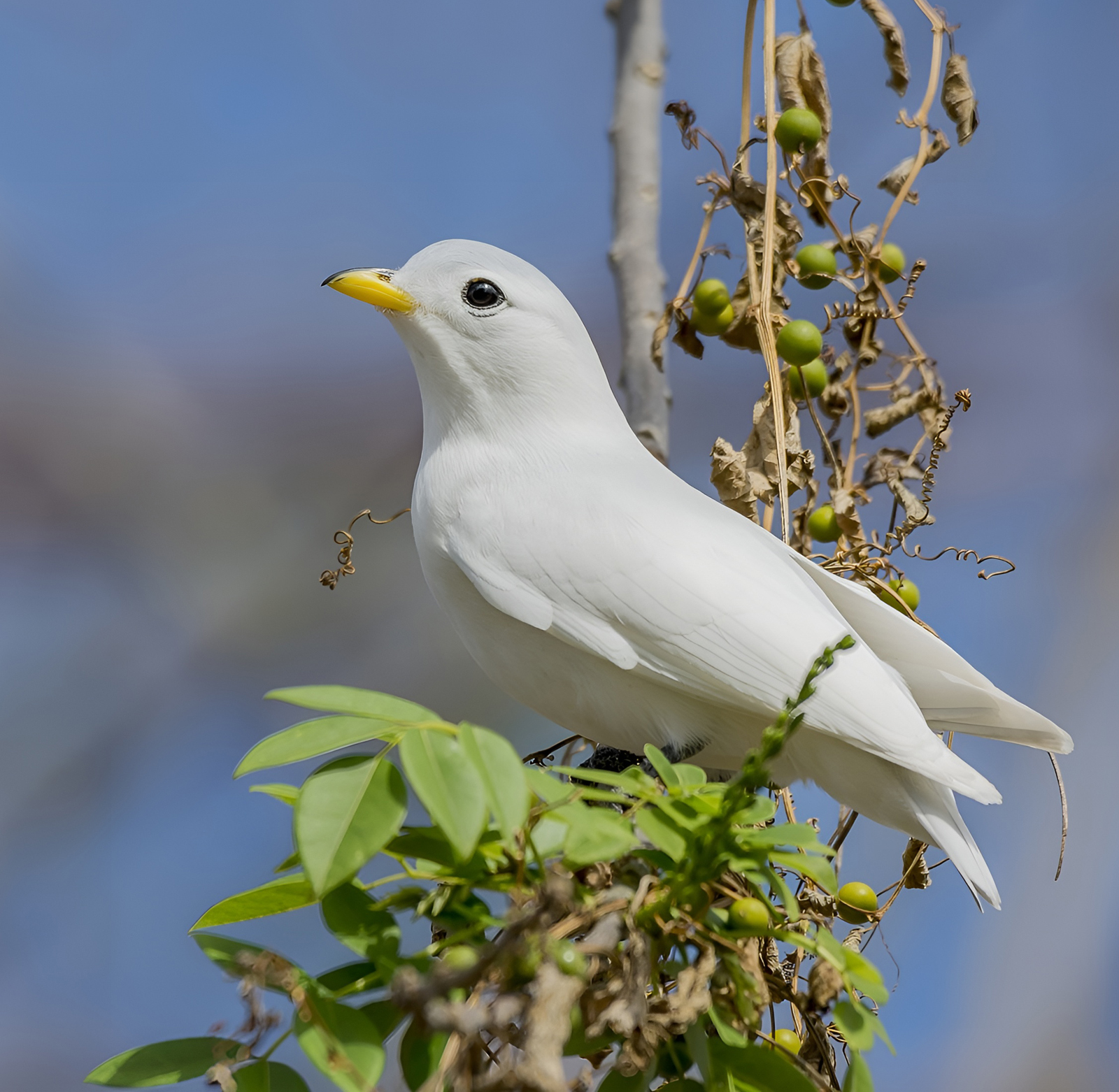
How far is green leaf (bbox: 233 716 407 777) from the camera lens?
1.06 meters

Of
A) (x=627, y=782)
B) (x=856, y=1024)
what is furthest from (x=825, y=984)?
(x=627, y=782)

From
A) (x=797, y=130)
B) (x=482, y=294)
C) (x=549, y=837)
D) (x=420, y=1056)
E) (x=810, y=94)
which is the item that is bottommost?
(x=420, y=1056)

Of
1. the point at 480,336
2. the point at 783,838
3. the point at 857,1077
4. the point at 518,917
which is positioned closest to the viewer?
the point at 518,917

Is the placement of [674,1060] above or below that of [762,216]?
below

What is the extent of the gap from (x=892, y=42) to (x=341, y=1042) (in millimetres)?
2116

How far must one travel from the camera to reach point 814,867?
43.8 inches

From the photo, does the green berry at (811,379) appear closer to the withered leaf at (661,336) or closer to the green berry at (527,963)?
the withered leaf at (661,336)

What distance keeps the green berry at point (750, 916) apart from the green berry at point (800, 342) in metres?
1.18

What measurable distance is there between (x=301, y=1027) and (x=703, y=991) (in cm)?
39

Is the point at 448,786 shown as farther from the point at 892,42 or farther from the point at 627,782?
the point at 892,42

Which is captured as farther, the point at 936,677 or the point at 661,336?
the point at 661,336

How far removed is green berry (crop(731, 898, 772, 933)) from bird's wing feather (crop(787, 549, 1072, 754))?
71 cm

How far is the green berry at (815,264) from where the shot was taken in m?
2.15

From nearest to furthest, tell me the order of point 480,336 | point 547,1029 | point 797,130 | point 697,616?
point 547,1029, point 697,616, point 480,336, point 797,130
